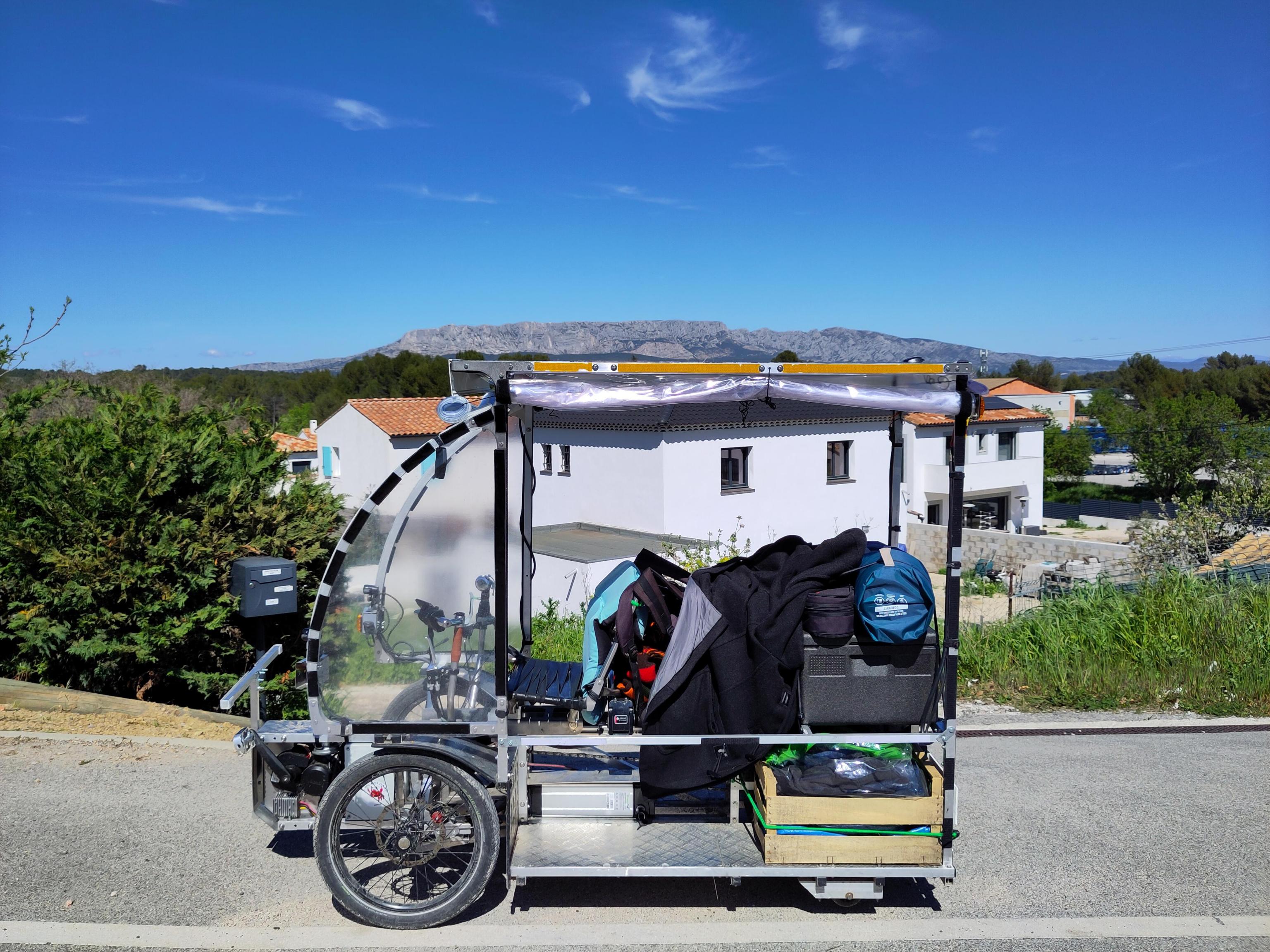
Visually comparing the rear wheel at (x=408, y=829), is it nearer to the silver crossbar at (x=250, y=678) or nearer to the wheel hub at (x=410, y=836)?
the wheel hub at (x=410, y=836)

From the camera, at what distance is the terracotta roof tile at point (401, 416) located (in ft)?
115

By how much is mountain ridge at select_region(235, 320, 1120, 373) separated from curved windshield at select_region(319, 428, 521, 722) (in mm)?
757

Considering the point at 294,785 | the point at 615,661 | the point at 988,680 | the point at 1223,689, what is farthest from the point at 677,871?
the point at 1223,689

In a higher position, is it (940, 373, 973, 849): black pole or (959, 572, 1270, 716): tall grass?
(940, 373, 973, 849): black pole

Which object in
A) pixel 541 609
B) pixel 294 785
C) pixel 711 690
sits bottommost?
pixel 541 609

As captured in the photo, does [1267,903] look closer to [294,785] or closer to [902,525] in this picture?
[902,525]

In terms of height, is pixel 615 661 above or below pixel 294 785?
above

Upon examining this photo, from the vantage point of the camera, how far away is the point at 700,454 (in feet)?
79.6

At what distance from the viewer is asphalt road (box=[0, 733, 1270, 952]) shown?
400 centimetres

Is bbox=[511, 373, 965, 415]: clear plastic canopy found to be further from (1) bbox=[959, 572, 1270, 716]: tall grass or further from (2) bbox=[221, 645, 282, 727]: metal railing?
(1) bbox=[959, 572, 1270, 716]: tall grass

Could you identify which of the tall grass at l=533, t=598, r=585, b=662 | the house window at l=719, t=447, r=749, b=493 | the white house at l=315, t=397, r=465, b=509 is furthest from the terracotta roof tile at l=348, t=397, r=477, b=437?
the tall grass at l=533, t=598, r=585, b=662

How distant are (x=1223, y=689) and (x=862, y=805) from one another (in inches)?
210

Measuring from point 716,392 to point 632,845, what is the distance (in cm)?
214

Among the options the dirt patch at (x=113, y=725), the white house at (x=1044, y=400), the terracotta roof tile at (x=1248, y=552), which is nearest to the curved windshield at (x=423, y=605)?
the dirt patch at (x=113, y=725)
